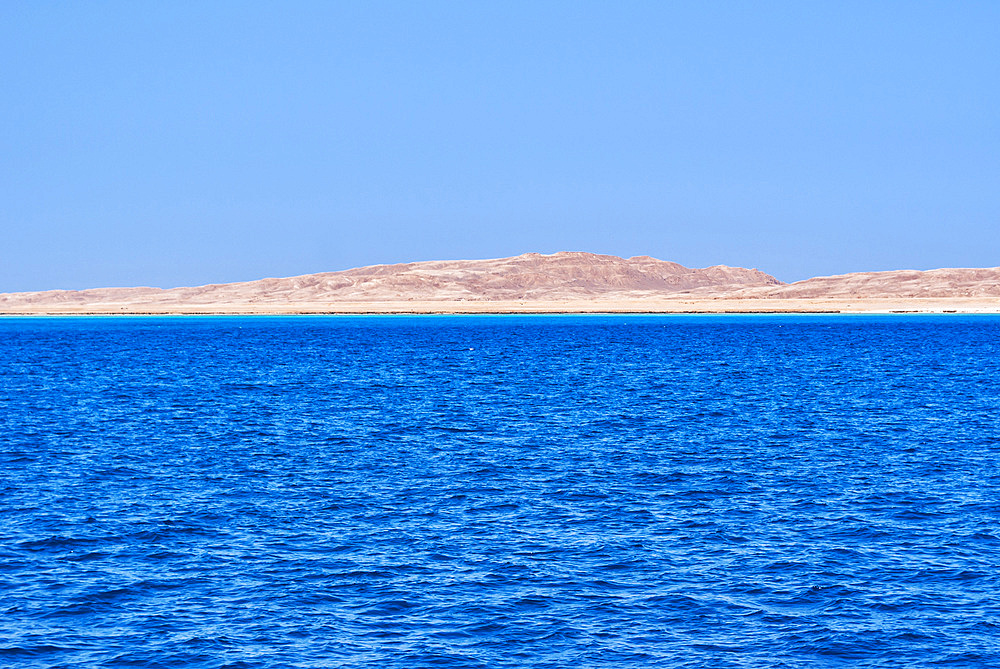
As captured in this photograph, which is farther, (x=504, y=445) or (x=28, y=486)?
(x=504, y=445)

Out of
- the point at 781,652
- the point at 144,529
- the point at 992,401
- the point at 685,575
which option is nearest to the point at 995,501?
the point at 685,575

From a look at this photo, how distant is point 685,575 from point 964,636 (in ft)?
16.0

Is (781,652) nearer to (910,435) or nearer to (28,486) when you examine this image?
(28,486)

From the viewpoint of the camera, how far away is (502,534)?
2352cm

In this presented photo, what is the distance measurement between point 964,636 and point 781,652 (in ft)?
9.84

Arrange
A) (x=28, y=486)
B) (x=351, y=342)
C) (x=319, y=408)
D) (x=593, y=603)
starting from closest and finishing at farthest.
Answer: (x=593, y=603) → (x=28, y=486) → (x=319, y=408) → (x=351, y=342)

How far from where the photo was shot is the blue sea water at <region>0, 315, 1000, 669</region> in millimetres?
16938

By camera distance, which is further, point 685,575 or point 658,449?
point 658,449

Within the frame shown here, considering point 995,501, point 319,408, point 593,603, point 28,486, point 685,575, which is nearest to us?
point 593,603

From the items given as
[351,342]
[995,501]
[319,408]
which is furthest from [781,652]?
[351,342]

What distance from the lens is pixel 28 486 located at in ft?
94.8

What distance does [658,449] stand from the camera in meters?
36.2

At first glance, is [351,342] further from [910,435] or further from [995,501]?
[995,501]

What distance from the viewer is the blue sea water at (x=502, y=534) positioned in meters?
16.9
